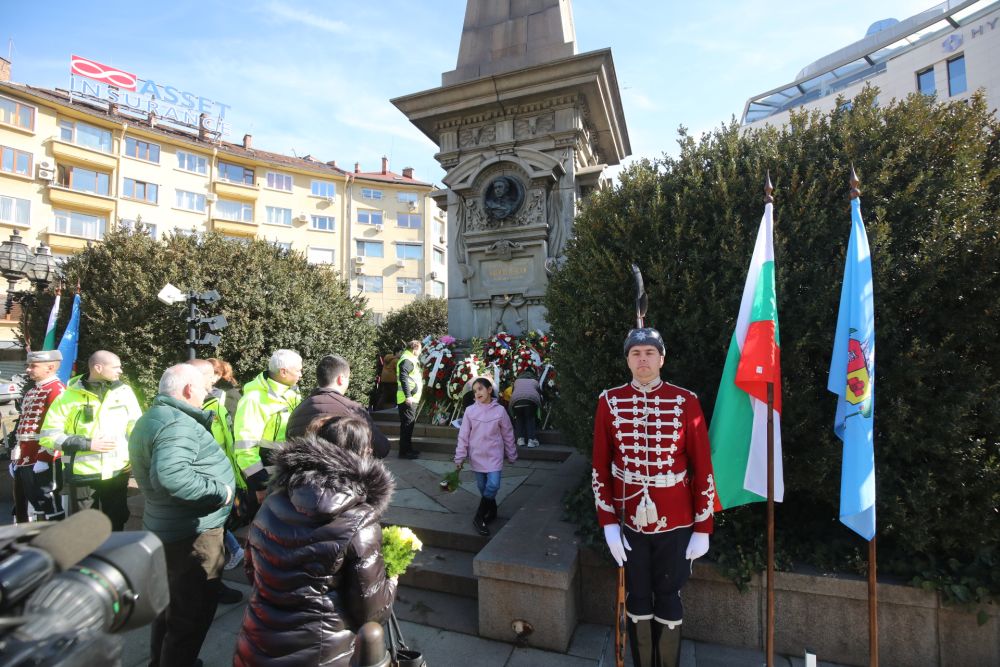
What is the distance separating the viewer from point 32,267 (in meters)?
8.80

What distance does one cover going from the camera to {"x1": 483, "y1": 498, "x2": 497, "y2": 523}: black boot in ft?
15.6

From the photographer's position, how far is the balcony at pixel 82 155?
29.5 m

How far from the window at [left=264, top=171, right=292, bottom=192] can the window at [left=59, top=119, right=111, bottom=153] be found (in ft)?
34.6

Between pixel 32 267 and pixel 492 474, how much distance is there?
9.67 m

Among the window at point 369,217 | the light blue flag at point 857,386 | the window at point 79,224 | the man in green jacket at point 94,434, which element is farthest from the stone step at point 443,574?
the window at point 369,217

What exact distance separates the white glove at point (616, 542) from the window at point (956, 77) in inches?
1632

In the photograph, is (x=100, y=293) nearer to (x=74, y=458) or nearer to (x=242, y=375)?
(x=242, y=375)

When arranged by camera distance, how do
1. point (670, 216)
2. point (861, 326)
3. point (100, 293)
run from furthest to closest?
point (100, 293), point (670, 216), point (861, 326)

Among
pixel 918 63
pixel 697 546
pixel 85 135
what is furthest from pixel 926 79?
pixel 85 135

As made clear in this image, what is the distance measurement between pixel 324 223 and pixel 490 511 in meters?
41.8

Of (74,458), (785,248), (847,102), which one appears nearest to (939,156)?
(847,102)

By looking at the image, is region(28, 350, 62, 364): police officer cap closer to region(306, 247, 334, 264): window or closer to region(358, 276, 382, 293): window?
region(306, 247, 334, 264): window

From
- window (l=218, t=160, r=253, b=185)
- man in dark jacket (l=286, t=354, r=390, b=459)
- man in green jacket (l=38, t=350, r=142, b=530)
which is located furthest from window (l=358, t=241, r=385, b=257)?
man in dark jacket (l=286, t=354, r=390, b=459)

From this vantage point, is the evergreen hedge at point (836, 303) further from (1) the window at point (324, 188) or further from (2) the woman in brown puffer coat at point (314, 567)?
(1) the window at point (324, 188)
